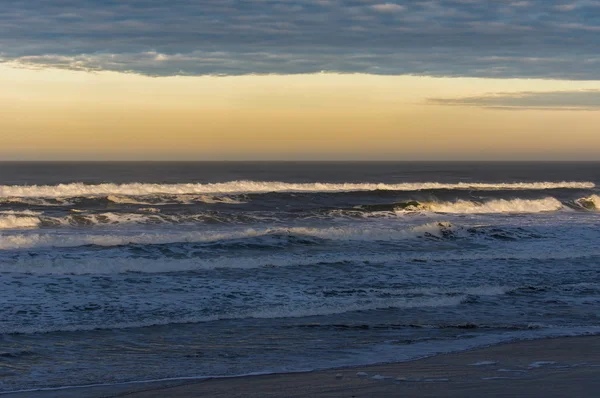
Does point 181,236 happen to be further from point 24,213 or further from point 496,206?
point 496,206

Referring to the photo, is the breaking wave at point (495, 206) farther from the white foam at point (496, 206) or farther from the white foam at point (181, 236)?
the white foam at point (181, 236)

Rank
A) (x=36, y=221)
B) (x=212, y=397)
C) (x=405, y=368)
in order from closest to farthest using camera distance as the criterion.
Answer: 1. (x=212, y=397)
2. (x=405, y=368)
3. (x=36, y=221)

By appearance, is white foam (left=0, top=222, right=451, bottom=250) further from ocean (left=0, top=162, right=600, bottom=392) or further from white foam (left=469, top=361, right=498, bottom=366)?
white foam (left=469, top=361, right=498, bottom=366)

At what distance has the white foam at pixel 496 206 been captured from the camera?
35469 mm

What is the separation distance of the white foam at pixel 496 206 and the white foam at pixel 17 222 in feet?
53.4

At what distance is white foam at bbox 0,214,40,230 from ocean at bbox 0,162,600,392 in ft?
0.21

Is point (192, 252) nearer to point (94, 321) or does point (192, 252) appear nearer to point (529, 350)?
point (94, 321)

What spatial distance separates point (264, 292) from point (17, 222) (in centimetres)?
1451

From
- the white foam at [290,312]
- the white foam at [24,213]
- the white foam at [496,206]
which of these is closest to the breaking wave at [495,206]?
the white foam at [496,206]

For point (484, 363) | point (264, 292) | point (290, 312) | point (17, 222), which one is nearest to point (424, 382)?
point (484, 363)

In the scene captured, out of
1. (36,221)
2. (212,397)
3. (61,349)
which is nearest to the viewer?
(212,397)

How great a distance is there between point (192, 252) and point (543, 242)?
1073 cm

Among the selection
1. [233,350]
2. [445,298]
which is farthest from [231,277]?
[233,350]

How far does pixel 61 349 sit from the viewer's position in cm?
999
